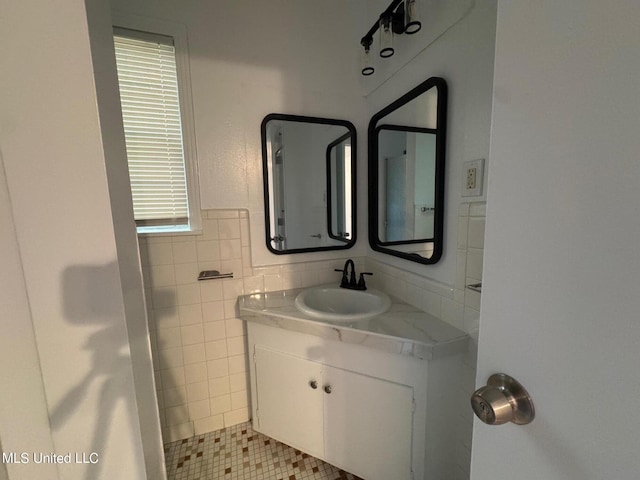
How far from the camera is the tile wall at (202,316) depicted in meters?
1.45

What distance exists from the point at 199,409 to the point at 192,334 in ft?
1.56

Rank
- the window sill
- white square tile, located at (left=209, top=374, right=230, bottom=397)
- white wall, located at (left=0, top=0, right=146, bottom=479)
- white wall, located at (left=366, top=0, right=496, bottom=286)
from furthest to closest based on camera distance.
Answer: white square tile, located at (left=209, top=374, right=230, bottom=397) < the window sill < white wall, located at (left=366, top=0, right=496, bottom=286) < white wall, located at (left=0, top=0, right=146, bottom=479)

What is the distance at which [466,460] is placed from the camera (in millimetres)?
1088

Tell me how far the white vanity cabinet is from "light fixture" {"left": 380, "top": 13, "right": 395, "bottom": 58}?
1.42 m

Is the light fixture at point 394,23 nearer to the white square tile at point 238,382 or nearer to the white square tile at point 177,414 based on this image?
the white square tile at point 238,382

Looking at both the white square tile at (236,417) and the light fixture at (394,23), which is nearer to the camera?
the light fixture at (394,23)

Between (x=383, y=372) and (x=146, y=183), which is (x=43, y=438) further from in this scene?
(x=146, y=183)

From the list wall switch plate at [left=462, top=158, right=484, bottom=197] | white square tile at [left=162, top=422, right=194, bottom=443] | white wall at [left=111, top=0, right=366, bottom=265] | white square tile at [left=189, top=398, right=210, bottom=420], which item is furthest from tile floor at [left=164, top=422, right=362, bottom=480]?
wall switch plate at [left=462, top=158, right=484, bottom=197]

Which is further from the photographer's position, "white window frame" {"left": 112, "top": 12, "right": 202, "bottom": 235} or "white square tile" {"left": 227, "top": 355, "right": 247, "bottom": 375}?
"white square tile" {"left": 227, "top": 355, "right": 247, "bottom": 375}

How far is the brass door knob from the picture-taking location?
36 cm

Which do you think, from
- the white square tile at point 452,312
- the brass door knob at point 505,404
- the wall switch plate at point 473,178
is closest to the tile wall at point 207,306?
the white square tile at point 452,312

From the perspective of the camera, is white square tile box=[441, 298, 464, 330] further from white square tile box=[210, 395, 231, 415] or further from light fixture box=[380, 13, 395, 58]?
white square tile box=[210, 395, 231, 415]

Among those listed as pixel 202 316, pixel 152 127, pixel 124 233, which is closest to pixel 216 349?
Result: pixel 202 316

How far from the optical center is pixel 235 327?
1604 mm
